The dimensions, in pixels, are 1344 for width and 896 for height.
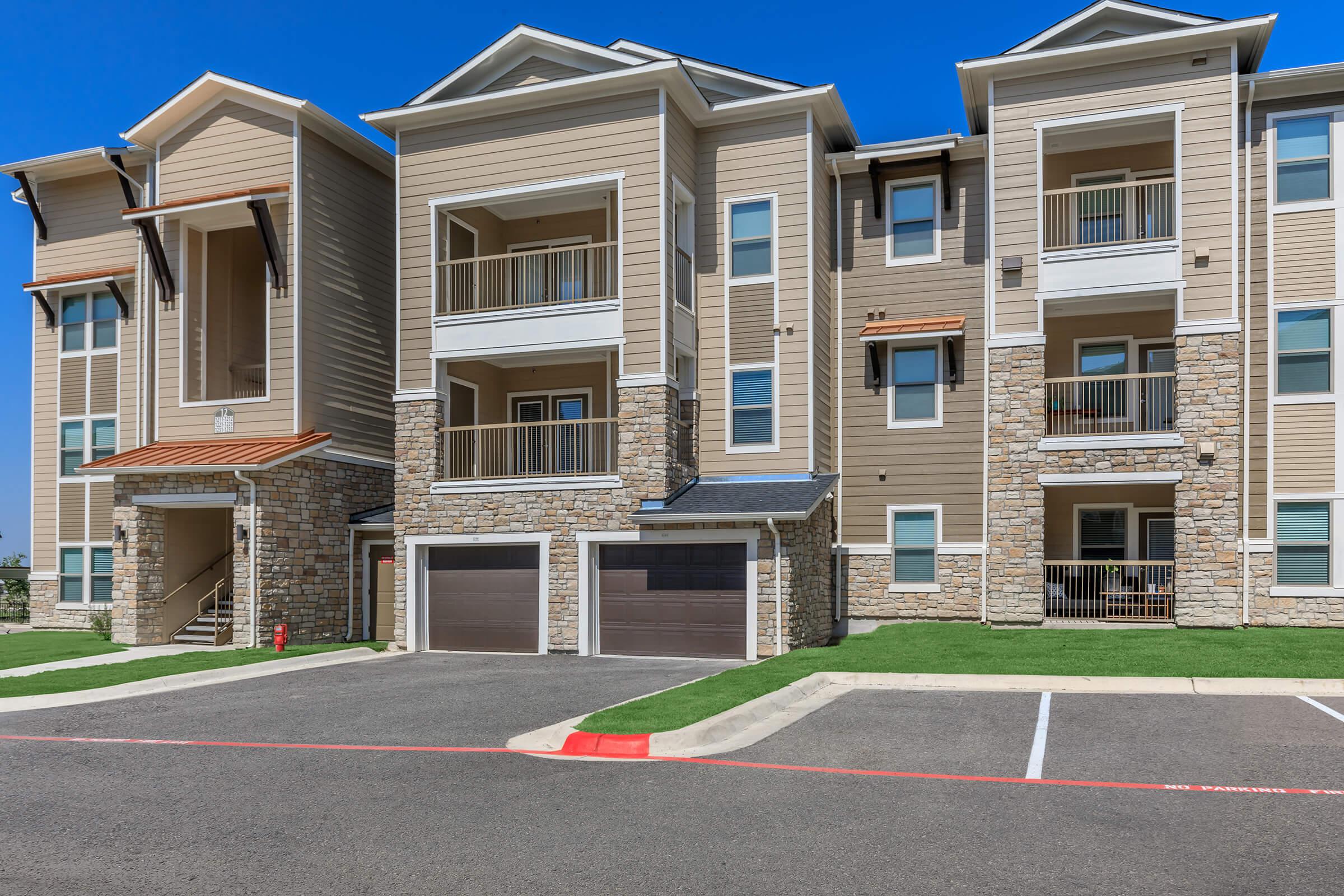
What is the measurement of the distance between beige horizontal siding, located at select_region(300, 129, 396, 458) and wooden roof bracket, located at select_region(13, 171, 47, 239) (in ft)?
28.3

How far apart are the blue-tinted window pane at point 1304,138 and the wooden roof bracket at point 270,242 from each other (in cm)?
1948

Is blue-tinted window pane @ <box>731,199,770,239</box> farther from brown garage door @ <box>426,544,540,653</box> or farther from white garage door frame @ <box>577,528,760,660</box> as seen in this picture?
brown garage door @ <box>426,544,540,653</box>

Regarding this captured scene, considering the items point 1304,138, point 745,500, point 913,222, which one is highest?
point 1304,138

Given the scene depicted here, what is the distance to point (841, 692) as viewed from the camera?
14281 mm

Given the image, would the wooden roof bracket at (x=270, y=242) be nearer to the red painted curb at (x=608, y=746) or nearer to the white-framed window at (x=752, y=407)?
the white-framed window at (x=752, y=407)

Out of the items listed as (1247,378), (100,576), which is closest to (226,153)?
(100,576)

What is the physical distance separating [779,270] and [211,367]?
12854 millimetres

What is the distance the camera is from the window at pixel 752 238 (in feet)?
69.5

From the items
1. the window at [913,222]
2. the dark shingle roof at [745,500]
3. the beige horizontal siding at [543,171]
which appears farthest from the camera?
the window at [913,222]

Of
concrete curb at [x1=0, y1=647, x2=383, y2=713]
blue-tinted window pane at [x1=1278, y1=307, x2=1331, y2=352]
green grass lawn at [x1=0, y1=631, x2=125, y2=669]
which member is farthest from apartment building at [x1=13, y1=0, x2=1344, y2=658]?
concrete curb at [x1=0, y1=647, x2=383, y2=713]

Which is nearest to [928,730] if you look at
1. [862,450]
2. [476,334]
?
[862,450]

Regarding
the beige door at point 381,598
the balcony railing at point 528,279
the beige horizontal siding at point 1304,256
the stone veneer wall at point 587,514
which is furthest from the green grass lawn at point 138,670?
the beige horizontal siding at point 1304,256

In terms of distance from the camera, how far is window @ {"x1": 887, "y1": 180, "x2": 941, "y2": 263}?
863 inches

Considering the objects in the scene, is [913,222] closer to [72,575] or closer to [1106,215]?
[1106,215]
